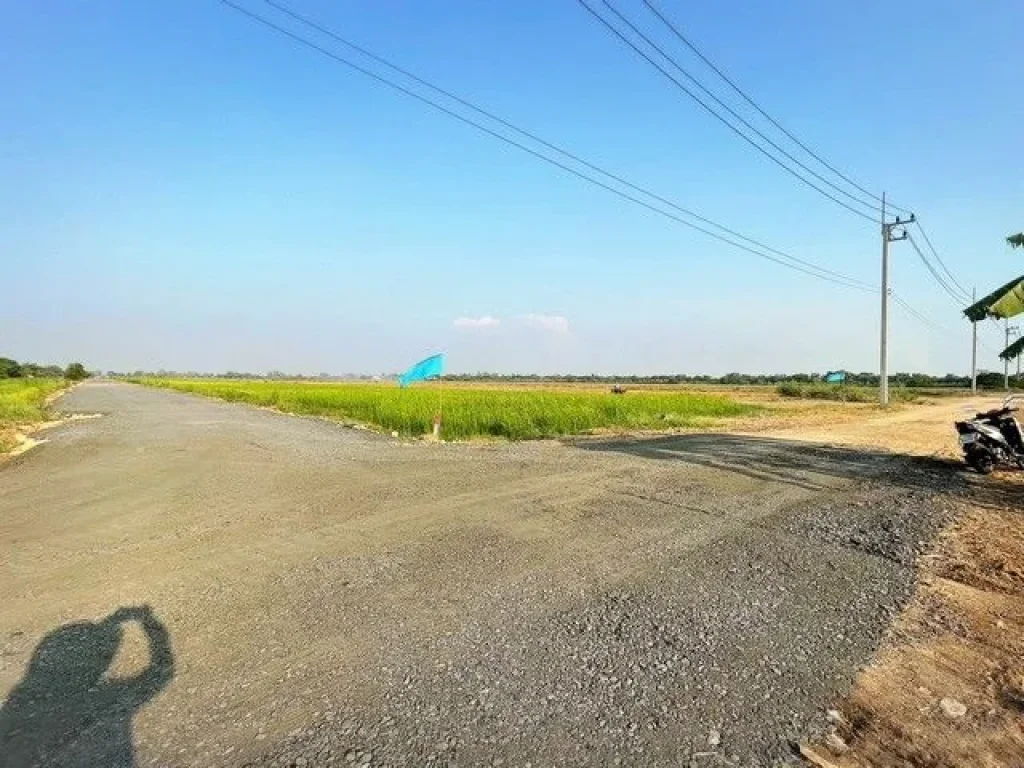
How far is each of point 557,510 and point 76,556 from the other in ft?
15.6

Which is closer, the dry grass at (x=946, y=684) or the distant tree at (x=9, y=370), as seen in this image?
the dry grass at (x=946, y=684)

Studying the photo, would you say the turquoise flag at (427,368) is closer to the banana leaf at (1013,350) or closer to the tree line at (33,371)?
the banana leaf at (1013,350)

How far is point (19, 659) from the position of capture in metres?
3.68

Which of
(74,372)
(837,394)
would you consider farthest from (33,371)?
(837,394)

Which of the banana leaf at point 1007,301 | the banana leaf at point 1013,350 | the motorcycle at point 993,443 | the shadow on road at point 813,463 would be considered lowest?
the shadow on road at point 813,463

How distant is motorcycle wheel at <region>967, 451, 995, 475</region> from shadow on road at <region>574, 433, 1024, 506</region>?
22 cm

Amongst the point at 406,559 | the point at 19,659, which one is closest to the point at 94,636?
the point at 19,659

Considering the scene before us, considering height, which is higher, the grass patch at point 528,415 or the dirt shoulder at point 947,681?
the grass patch at point 528,415

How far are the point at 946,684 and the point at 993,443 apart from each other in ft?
29.4

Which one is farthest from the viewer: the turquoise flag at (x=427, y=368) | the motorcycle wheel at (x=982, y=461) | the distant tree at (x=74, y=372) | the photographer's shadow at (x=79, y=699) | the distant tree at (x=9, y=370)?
the distant tree at (x=74, y=372)

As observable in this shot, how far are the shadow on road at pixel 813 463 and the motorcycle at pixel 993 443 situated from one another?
0.35 m

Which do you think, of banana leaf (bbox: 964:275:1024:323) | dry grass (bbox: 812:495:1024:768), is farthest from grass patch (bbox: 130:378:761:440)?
dry grass (bbox: 812:495:1024:768)

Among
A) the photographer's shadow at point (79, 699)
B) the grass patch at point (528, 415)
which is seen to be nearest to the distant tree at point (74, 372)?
the grass patch at point (528, 415)

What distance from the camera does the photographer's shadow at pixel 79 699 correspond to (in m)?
2.72
